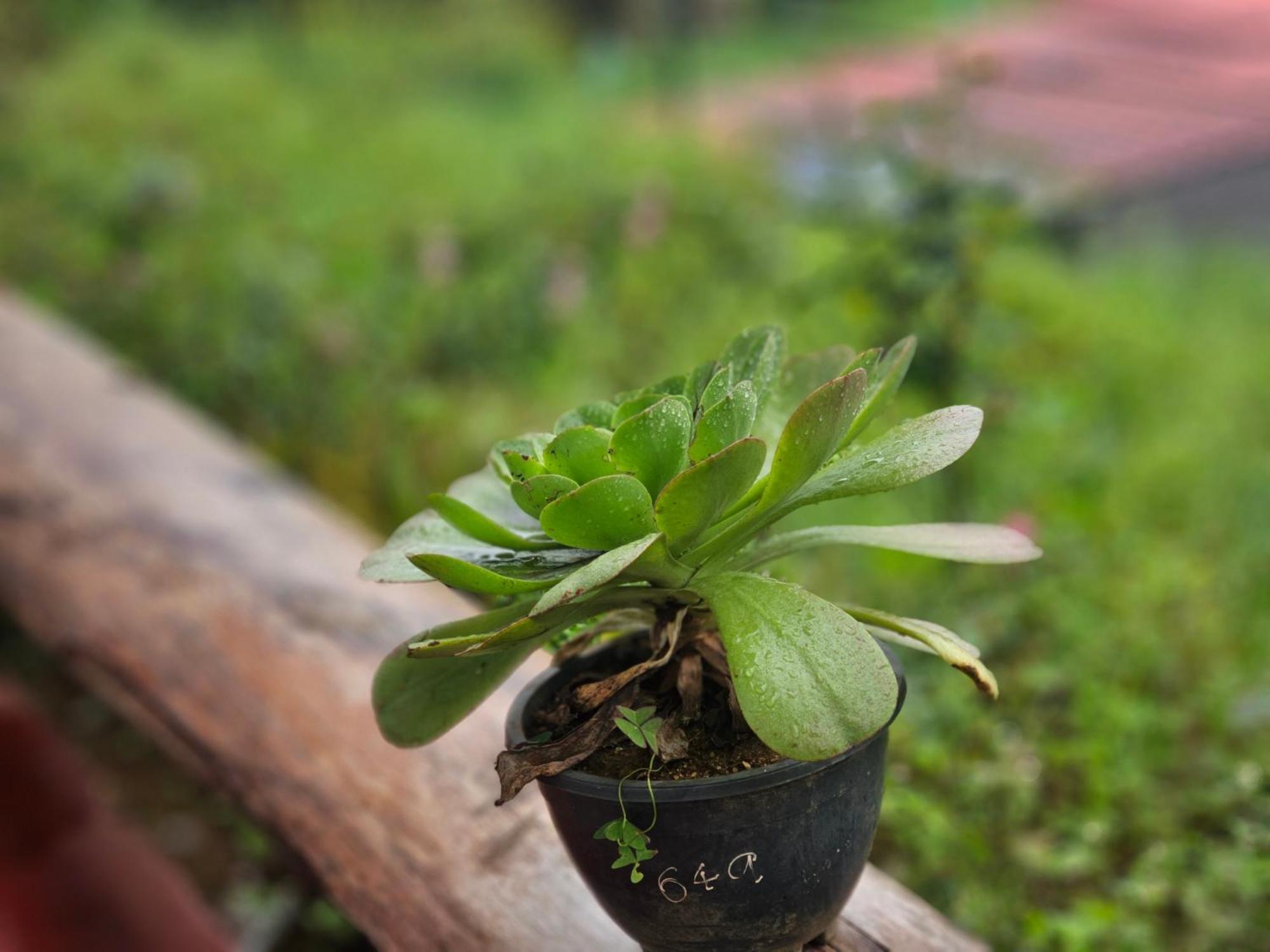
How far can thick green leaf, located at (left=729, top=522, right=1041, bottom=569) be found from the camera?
0.92 m

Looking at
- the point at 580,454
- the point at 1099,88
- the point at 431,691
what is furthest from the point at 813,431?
the point at 1099,88

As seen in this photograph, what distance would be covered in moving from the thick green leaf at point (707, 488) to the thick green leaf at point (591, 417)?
144 millimetres

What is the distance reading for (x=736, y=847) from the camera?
2.77 ft

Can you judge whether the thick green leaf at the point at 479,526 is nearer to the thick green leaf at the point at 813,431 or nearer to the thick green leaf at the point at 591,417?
the thick green leaf at the point at 591,417

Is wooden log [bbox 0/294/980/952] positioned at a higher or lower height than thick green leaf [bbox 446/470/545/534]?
lower

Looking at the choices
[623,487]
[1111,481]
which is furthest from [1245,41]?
[623,487]

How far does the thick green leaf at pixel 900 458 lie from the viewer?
852 mm

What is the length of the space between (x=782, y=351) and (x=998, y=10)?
11100 mm

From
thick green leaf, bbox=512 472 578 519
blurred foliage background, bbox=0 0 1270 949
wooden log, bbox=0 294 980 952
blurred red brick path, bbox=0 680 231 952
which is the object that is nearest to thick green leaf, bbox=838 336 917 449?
thick green leaf, bbox=512 472 578 519

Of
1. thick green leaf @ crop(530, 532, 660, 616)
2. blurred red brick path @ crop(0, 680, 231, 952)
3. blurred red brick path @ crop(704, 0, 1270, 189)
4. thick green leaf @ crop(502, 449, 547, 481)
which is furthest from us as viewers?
blurred red brick path @ crop(704, 0, 1270, 189)

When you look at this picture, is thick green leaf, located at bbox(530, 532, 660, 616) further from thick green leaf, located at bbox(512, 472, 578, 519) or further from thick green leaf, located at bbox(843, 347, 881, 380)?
thick green leaf, located at bbox(843, 347, 881, 380)

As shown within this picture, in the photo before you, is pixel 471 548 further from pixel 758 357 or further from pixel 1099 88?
pixel 1099 88

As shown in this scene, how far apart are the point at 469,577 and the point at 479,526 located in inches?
4.2

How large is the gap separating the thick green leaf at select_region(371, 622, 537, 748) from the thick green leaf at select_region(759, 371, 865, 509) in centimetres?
28
